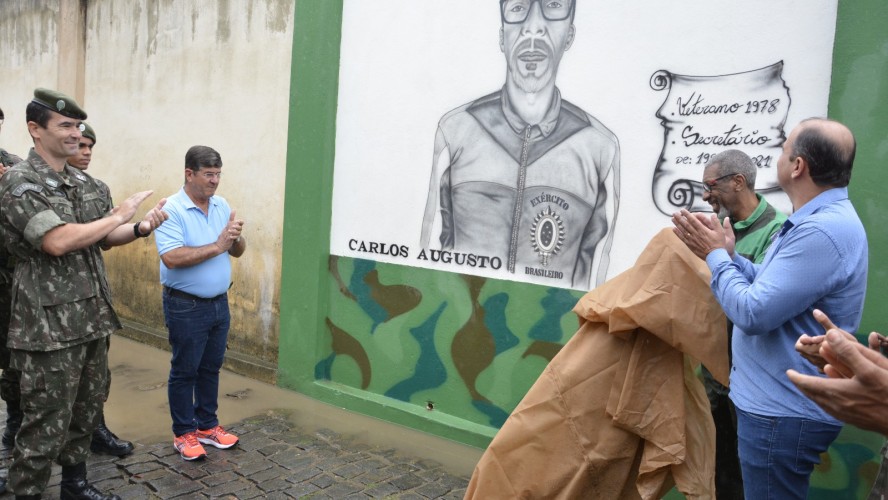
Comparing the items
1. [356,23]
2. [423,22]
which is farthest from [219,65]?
[423,22]

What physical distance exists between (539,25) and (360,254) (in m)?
2.14

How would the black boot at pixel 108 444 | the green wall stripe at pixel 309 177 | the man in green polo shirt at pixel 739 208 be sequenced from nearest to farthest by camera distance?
the man in green polo shirt at pixel 739 208 < the black boot at pixel 108 444 < the green wall stripe at pixel 309 177

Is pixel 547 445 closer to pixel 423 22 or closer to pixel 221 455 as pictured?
pixel 221 455

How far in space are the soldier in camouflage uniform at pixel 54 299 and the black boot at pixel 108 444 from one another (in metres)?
0.68

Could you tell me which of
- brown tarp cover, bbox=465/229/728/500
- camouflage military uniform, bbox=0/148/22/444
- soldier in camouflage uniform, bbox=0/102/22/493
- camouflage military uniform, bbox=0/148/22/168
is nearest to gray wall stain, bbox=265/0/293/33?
camouflage military uniform, bbox=0/148/22/168

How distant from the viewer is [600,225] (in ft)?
12.9

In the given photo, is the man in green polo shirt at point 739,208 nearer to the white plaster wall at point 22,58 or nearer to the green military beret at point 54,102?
the green military beret at point 54,102

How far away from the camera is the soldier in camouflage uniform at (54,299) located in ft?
9.92

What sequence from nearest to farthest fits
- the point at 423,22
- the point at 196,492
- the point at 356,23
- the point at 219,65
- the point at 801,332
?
the point at 801,332, the point at 196,492, the point at 423,22, the point at 356,23, the point at 219,65

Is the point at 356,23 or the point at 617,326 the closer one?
the point at 617,326

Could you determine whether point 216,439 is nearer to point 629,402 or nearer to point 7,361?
point 7,361

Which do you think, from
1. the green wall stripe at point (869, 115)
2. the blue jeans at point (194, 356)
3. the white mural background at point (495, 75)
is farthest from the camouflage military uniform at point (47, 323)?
the green wall stripe at point (869, 115)

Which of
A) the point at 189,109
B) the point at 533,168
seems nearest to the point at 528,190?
Answer: the point at 533,168

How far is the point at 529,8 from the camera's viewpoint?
414 cm
